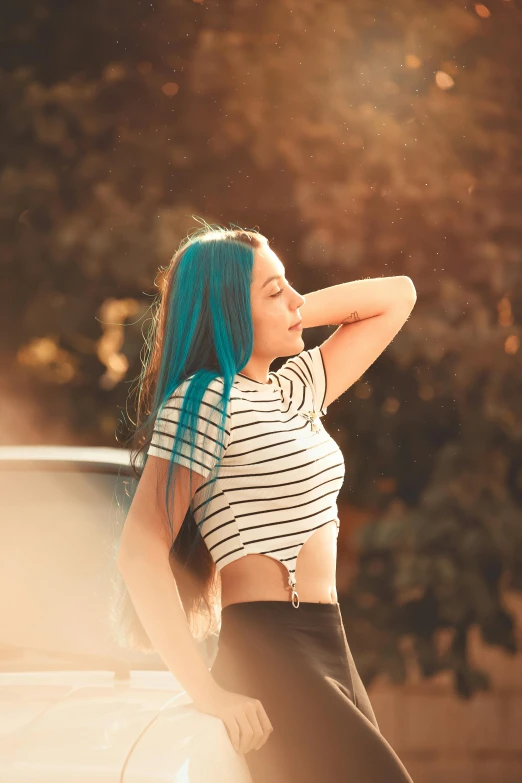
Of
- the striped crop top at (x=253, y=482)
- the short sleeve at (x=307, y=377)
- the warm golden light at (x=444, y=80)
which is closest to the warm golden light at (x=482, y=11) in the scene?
the warm golden light at (x=444, y=80)

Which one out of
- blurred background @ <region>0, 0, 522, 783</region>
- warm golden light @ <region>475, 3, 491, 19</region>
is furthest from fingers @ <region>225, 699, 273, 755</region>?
warm golden light @ <region>475, 3, 491, 19</region>

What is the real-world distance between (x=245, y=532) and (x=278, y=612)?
155 mm

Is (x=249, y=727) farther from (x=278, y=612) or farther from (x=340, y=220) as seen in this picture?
(x=340, y=220)

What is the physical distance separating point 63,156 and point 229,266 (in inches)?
109

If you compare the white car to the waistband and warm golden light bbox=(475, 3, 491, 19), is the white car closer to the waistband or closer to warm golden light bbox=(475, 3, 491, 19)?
the waistband

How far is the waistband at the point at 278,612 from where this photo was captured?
77.7 inches

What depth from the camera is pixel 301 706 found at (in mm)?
1893

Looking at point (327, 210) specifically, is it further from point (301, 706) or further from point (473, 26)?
point (301, 706)

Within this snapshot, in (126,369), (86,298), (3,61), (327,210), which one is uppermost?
(3,61)

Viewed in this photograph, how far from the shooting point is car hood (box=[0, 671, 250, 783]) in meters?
1.63

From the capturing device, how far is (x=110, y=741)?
1683 mm

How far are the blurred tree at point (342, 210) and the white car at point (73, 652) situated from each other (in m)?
1.77

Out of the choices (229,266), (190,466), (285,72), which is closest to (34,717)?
(190,466)

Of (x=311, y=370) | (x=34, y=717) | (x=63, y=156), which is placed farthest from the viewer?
(x=63, y=156)
